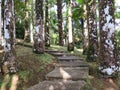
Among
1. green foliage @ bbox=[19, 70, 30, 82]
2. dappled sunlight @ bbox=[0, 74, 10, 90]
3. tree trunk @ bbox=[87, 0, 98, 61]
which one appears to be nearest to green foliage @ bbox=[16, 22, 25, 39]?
tree trunk @ bbox=[87, 0, 98, 61]

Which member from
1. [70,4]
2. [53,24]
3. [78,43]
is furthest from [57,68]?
[53,24]

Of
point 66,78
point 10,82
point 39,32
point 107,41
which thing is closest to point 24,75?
point 10,82

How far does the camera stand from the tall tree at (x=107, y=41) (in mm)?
9609

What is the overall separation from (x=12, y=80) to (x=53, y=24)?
98.4 feet

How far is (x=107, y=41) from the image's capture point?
31.6 ft

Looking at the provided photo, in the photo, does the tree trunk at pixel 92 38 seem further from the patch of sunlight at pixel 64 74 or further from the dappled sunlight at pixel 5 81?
the dappled sunlight at pixel 5 81

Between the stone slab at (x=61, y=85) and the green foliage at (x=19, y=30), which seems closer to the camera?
the stone slab at (x=61, y=85)

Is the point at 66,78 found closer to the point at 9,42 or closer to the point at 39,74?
the point at 39,74

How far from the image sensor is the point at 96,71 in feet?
33.5

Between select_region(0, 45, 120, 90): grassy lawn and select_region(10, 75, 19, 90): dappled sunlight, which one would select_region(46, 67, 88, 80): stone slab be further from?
select_region(10, 75, 19, 90): dappled sunlight

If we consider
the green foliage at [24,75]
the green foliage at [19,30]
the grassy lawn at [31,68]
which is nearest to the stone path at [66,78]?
the grassy lawn at [31,68]

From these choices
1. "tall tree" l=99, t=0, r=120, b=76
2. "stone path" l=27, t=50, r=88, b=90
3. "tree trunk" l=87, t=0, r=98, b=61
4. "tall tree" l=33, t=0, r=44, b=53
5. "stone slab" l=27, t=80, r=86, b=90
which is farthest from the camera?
"tall tree" l=33, t=0, r=44, b=53

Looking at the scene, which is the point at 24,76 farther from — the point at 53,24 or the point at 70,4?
the point at 53,24

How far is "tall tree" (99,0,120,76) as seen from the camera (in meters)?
9.61
